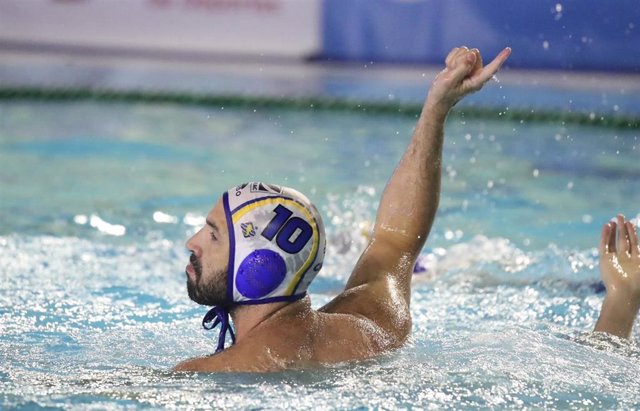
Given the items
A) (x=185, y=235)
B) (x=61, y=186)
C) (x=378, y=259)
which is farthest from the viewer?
(x=61, y=186)

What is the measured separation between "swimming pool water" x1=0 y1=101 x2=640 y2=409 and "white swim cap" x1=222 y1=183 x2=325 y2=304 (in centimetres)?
23

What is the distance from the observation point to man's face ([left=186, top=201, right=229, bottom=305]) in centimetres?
288

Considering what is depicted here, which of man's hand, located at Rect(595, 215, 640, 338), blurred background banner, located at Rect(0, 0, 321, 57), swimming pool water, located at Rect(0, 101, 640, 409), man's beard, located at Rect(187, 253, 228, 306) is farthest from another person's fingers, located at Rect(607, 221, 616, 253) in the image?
blurred background banner, located at Rect(0, 0, 321, 57)

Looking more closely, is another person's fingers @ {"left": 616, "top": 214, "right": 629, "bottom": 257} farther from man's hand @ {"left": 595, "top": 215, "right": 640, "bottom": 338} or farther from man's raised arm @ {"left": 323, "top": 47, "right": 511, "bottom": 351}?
man's raised arm @ {"left": 323, "top": 47, "right": 511, "bottom": 351}

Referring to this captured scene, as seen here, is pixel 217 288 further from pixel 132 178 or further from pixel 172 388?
pixel 132 178

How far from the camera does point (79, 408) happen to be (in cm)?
268

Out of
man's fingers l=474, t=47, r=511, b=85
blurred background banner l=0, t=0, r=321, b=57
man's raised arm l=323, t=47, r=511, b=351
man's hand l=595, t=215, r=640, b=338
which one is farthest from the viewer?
blurred background banner l=0, t=0, r=321, b=57

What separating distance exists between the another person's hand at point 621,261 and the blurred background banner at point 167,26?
7.81 meters

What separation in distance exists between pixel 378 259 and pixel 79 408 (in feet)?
3.67

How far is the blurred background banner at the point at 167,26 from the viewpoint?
11211mm

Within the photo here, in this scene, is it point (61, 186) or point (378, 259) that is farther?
point (61, 186)

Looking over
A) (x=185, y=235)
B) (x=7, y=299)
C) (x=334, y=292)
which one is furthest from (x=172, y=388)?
(x=185, y=235)

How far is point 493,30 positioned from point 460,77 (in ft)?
23.5

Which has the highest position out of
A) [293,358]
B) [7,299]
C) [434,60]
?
[434,60]
